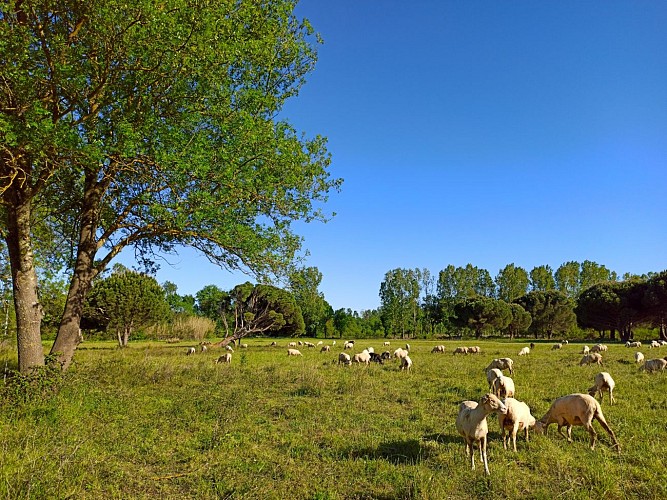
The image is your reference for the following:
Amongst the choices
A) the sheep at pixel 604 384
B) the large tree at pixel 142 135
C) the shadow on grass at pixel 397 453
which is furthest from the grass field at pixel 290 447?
the large tree at pixel 142 135

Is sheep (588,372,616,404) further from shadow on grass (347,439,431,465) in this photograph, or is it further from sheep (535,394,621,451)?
shadow on grass (347,439,431,465)

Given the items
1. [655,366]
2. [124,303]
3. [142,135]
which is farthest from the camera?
[124,303]

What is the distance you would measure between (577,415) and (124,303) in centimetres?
4658

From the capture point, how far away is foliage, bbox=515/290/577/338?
75.9 m

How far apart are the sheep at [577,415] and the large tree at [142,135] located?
909 cm

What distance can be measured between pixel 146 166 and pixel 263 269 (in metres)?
5.03

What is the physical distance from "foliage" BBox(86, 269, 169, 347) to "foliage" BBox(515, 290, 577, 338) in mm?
71341

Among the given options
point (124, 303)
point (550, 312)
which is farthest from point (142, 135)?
point (550, 312)

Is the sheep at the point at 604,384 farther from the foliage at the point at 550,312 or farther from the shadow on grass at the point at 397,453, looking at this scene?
the foliage at the point at 550,312

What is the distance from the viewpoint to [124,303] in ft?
143

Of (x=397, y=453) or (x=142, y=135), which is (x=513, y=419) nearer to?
(x=397, y=453)

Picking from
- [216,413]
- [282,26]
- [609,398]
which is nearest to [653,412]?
[609,398]

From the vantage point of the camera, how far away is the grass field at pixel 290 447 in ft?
19.1

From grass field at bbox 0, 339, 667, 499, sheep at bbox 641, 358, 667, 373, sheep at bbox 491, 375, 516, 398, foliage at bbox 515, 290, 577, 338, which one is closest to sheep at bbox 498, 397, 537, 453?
grass field at bbox 0, 339, 667, 499
